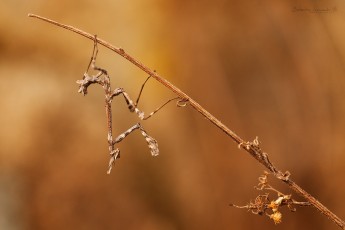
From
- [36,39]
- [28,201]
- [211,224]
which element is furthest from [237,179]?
[36,39]

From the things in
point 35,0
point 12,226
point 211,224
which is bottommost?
point 12,226

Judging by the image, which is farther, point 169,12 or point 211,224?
point 169,12

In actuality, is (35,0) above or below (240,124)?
above

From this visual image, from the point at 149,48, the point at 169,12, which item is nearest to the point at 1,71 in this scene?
the point at 149,48

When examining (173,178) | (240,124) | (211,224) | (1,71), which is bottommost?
(211,224)

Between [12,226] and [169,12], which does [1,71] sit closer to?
[12,226]

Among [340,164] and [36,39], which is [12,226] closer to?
[36,39]
